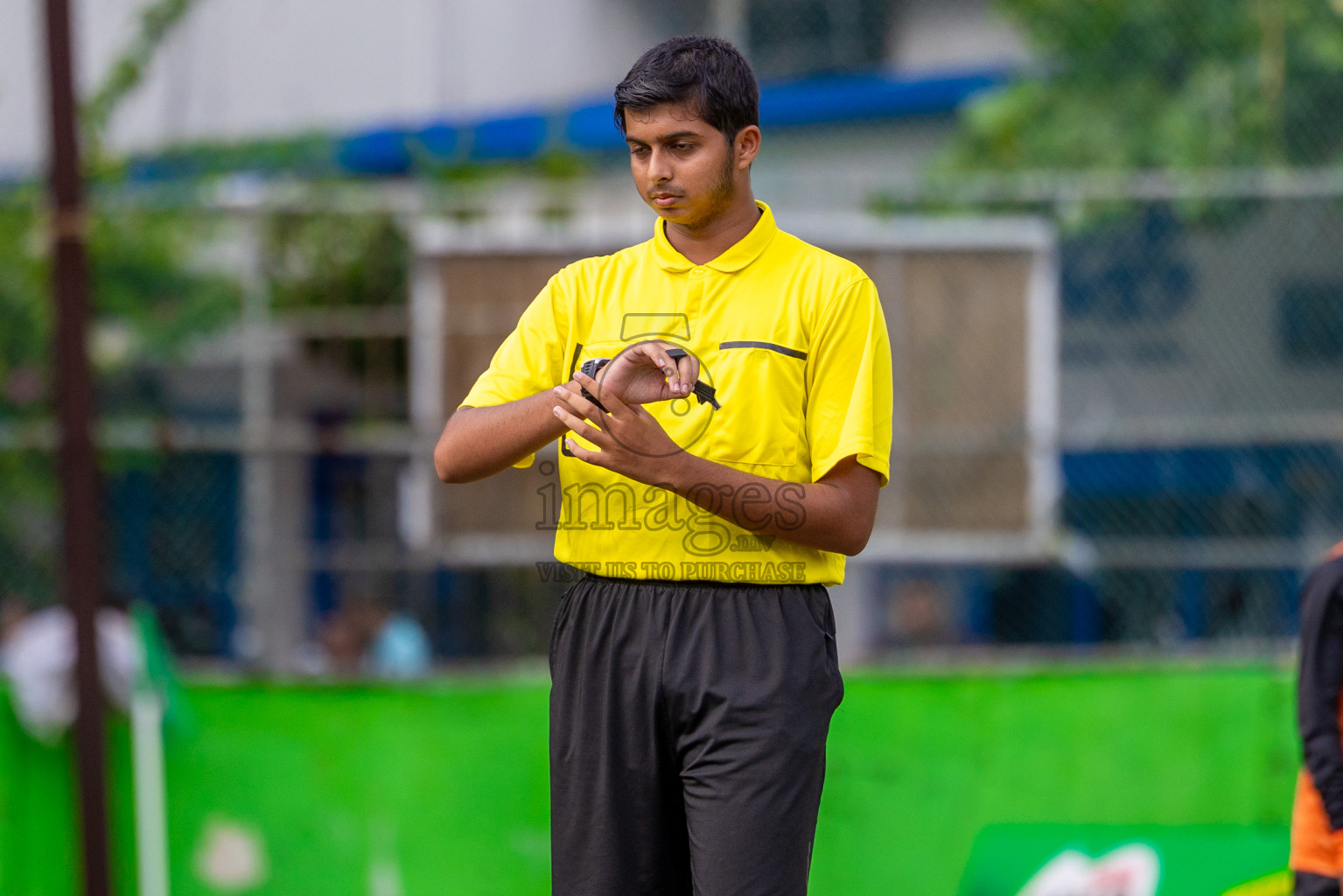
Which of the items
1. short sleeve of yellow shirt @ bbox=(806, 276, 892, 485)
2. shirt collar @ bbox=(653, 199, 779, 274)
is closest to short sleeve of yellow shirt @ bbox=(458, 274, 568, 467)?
shirt collar @ bbox=(653, 199, 779, 274)

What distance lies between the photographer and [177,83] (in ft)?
20.4

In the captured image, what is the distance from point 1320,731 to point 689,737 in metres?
2.07

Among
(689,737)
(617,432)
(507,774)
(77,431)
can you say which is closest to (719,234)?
(617,432)

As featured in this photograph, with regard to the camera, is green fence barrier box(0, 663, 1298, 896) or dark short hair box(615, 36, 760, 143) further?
green fence barrier box(0, 663, 1298, 896)

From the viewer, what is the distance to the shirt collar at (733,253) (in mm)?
1911

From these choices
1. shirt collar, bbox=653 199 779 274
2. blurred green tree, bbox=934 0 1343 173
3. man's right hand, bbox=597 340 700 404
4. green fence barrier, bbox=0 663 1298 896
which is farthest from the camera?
blurred green tree, bbox=934 0 1343 173

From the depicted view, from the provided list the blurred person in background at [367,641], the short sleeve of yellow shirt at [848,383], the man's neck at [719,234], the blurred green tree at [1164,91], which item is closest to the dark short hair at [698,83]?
the man's neck at [719,234]

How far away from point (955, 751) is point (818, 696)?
273 cm

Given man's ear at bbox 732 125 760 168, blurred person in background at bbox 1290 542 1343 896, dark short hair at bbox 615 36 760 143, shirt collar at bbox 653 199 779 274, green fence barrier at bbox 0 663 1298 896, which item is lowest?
green fence barrier at bbox 0 663 1298 896

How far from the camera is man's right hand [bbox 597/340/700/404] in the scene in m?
1.69

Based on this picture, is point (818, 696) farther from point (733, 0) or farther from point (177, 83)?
point (733, 0)

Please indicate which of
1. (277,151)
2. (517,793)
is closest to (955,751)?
(517,793)

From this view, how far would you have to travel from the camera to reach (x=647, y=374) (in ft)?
5.62

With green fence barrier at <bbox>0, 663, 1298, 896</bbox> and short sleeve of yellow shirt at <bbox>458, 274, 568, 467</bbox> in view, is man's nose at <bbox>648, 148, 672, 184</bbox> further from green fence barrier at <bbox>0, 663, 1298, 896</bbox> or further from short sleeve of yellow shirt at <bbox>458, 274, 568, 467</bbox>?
green fence barrier at <bbox>0, 663, 1298, 896</bbox>
